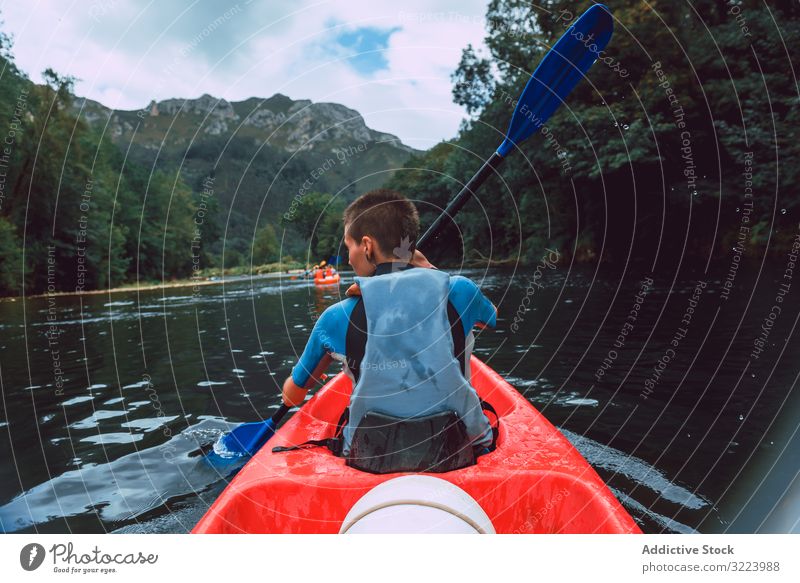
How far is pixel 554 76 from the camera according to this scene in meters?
4.36

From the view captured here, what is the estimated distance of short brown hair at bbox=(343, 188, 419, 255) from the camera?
2225mm

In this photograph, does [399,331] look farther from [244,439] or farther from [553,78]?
[553,78]

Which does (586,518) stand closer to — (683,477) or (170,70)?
(683,477)

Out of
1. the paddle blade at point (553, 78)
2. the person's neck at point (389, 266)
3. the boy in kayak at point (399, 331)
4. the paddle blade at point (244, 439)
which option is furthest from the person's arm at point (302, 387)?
the paddle blade at point (553, 78)

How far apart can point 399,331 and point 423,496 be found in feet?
2.14

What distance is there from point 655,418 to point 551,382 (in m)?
1.29

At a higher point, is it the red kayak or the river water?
the red kayak

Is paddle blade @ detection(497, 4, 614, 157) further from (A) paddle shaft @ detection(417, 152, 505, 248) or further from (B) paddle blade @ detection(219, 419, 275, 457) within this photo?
(B) paddle blade @ detection(219, 419, 275, 457)

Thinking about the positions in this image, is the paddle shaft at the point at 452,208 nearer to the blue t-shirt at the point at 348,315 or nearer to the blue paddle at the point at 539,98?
the blue paddle at the point at 539,98

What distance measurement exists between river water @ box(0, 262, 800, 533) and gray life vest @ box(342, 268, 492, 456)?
161 centimetres

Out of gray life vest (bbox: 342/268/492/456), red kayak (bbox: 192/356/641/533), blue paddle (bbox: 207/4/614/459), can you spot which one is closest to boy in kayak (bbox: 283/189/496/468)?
gray life vest (bbox: 342/268/492/456)

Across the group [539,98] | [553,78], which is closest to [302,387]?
[539,98]

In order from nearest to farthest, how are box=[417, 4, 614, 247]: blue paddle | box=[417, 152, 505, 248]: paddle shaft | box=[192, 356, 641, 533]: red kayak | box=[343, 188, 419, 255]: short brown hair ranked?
box=[192, 356, 641, 533]: red kayak → box=[343, 188, 419, 255]: short brown hair → box=[417, 152, 505, 248]: paddle shaft → box=[417, 4, 614, 247]: blue paddle

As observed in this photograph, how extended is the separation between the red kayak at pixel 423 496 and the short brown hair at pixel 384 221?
0.98 meters
